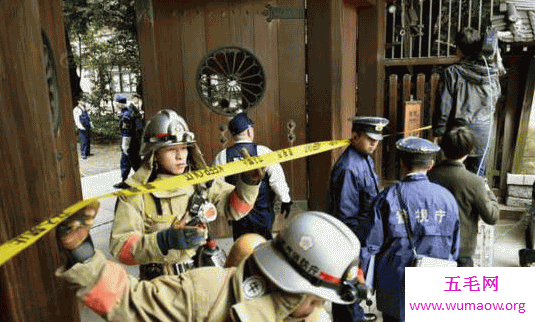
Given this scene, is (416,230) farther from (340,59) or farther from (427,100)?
(427,100)

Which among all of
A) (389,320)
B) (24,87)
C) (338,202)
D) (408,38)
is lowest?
(389,320)

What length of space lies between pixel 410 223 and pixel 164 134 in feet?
5.52

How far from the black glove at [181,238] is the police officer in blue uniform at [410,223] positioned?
1374 millimetres

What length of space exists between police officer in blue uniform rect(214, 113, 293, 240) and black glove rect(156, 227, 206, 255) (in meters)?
1.97

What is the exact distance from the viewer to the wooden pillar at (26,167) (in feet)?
5.99

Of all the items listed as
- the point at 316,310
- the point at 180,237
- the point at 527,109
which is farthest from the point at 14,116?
the point at 527,109

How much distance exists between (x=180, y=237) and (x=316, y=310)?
0.71 metres

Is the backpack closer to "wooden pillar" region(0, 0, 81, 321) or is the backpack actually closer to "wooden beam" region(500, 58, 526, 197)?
"wooden beam" region(500, 58, 526, 197)

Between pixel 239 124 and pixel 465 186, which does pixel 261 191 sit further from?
pixel 465 186

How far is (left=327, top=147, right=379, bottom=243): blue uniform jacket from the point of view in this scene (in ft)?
11.2

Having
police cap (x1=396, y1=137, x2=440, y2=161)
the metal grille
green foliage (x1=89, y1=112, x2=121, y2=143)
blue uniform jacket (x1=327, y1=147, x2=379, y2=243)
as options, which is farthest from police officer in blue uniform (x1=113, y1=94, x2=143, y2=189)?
green foliage (x1=89, y1=112, x2=121, y2=143)

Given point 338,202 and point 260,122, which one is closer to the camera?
point 338,202

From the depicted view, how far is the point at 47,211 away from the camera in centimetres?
207

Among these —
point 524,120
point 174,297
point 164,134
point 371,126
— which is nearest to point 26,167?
point 164,134
